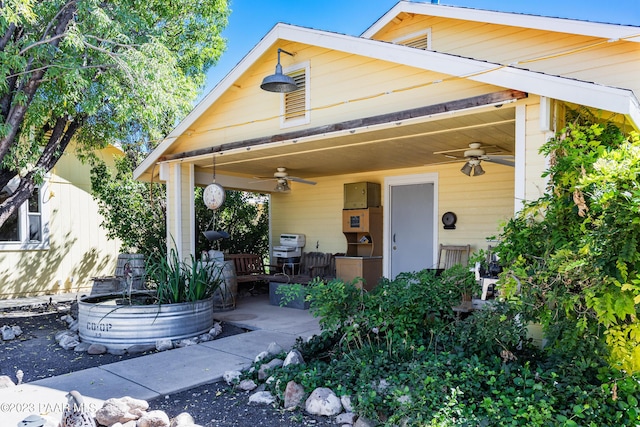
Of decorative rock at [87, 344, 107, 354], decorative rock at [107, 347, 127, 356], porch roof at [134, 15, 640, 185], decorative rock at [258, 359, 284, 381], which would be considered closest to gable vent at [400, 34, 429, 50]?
porch roof at [134, 15, 640, 185]

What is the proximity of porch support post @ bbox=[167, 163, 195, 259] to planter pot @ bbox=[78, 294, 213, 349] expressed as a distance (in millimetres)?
2118

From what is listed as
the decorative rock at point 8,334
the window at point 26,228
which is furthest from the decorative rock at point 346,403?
the window at point 26,228

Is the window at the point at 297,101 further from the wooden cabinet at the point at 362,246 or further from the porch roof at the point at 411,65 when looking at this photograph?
the wooden cabinet at the point at 362,246

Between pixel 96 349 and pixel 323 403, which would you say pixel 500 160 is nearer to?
pixel 323 403

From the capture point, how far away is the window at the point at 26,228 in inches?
358

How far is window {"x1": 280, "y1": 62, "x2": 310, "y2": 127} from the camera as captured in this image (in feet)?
18.1

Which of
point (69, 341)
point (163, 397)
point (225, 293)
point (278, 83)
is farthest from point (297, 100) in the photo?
point (69, 341)

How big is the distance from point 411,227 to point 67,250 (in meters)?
7.85

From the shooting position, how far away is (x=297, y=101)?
5691mm

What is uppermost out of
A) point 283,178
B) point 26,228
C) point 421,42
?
point 421,42

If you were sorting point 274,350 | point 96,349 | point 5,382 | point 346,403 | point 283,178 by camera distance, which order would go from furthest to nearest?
point 283,178 → point 96,349 → point 274,350 → point 5,382 → point 346,403

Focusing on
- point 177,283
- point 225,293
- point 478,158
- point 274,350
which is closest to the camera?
point 274,350

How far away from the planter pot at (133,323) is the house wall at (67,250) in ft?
17.7

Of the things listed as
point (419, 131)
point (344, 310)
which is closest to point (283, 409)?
point (344, 310)
